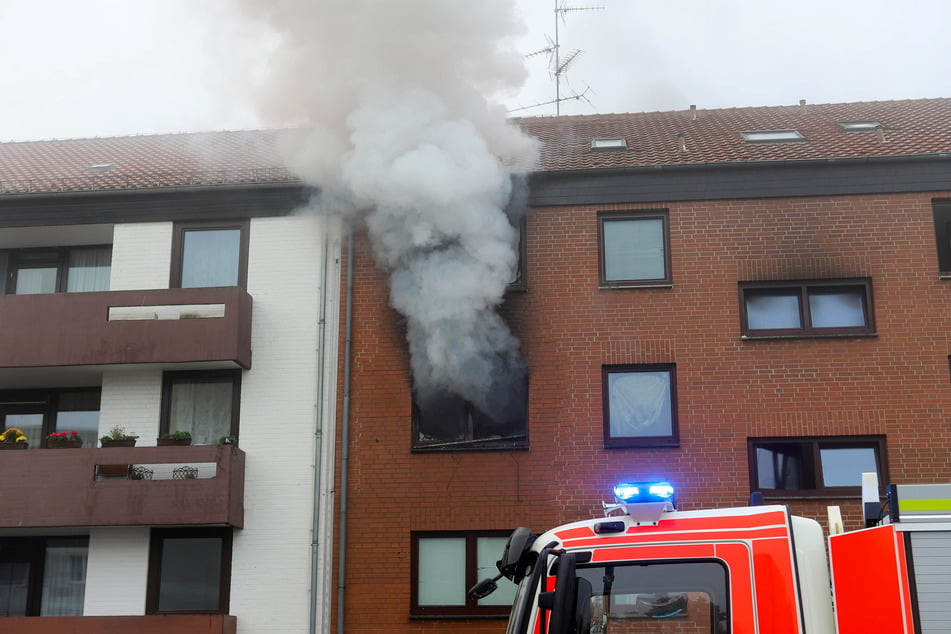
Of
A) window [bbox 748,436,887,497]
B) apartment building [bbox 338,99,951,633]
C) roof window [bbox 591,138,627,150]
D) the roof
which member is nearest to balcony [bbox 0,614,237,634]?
apartment building [bbox 338,99,951,633]

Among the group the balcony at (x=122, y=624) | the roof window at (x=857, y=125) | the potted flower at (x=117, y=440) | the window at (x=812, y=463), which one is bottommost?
the balcony at (x=122, y=624)

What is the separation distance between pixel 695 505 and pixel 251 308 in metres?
6.40

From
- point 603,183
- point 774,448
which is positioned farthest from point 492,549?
point 603,183

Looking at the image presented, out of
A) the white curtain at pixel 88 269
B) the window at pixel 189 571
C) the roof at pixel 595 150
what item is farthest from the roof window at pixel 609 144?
the window at pixel 189 571

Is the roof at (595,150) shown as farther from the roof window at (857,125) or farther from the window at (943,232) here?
the window at (943,232)

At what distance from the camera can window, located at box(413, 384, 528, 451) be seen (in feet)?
45.9

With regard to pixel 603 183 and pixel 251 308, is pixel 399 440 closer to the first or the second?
pixel 251 308

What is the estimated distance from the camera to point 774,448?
13.7 meters

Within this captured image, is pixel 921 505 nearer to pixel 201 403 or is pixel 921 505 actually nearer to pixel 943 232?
pixel 943 232

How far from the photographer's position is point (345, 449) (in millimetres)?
14031

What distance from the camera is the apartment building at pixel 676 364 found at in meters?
13.5

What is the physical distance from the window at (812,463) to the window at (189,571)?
6.82 meters

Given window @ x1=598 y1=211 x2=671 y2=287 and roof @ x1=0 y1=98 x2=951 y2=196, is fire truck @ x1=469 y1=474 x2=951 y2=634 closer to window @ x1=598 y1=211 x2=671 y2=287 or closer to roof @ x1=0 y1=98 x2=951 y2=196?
window @ x1=598 y1=211 x2=671 y2=287

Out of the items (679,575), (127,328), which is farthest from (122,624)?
(679,575)
